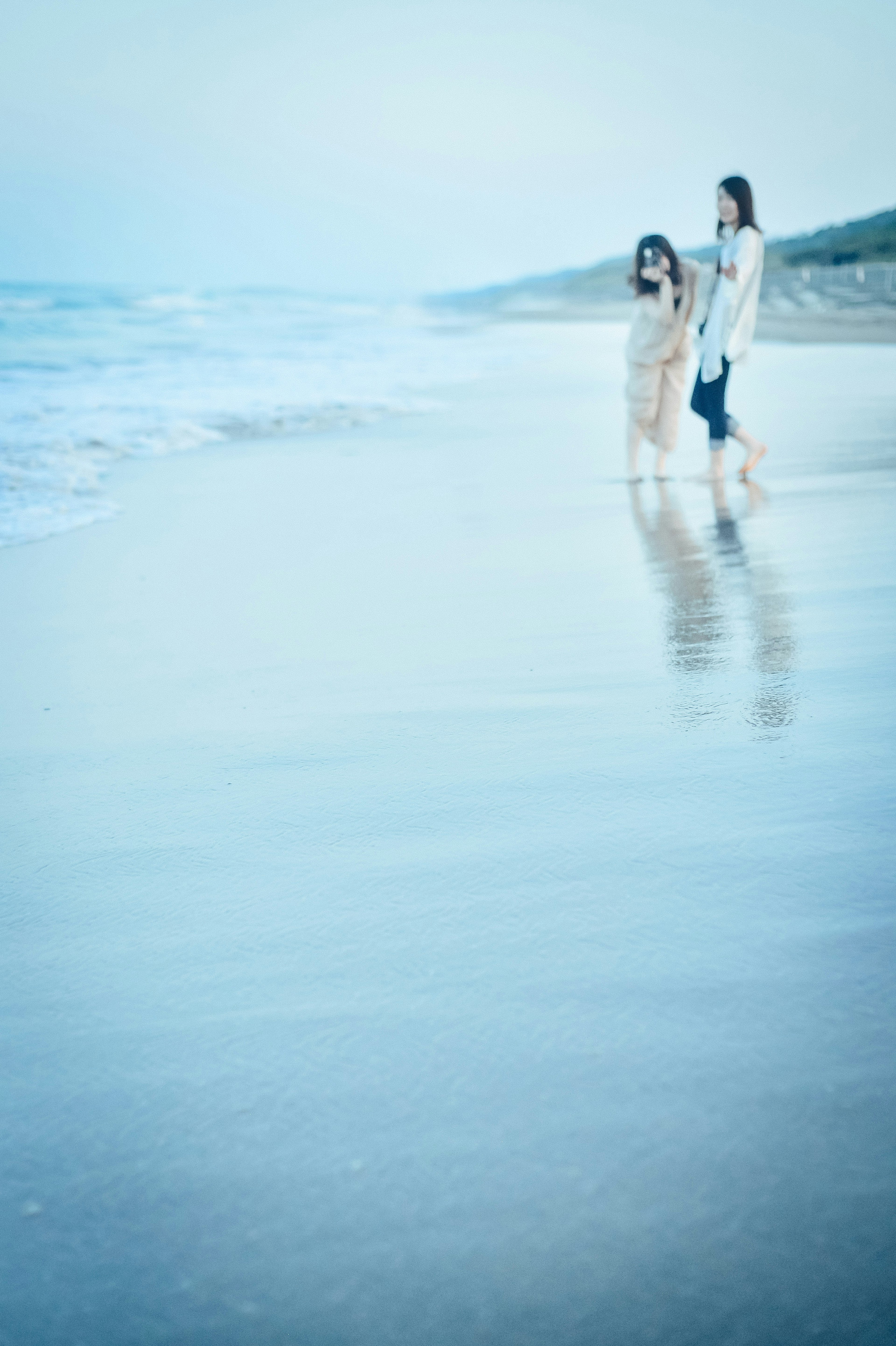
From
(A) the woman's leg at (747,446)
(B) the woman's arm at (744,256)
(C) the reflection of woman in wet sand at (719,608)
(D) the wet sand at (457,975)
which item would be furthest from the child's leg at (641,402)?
(D) the wet sand at (457,975)

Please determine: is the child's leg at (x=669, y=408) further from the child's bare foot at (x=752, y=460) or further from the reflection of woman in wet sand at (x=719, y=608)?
the reflection of woman in wet sand at (x=719, y=608)

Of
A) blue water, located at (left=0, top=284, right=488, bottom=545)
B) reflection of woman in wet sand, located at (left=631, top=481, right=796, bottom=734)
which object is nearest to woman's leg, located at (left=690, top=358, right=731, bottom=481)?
reflection of woman in wet sand, located at (left=631, top=481, right=796, bottom=734)

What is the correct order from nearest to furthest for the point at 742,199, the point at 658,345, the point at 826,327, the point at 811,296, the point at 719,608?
the point at 719,608 → the point at 742,199 → the point at 658,345 → the point at 826,327 → the point at 811,296

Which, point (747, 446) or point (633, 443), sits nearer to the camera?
point (747, 446)

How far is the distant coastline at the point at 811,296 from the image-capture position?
16266mm

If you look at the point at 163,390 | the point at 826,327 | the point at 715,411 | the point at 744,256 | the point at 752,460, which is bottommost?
the point at 752,460

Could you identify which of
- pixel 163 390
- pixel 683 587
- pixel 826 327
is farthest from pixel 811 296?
pixel 683 587

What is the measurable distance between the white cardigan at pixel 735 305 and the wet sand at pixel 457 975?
2703 mm

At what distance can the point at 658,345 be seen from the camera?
6.04 metres

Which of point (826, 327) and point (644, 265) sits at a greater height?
point (826, 327)

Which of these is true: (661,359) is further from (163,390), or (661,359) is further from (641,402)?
(163,390)

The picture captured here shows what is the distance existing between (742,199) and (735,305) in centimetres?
51

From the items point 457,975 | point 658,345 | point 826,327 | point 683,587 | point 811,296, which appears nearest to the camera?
point 457,975

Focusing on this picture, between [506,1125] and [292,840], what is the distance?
0.78 metres
